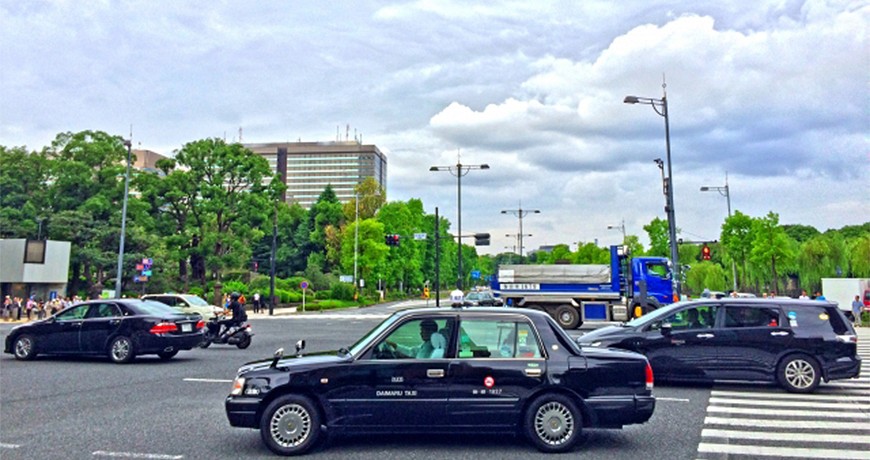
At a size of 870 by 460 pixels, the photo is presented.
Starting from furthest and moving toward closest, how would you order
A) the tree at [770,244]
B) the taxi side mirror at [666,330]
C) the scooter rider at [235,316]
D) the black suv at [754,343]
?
the tree at [770,244] → the scooter rider at [235,316] → the taxi side mirror at [666,330] → the black suv at [754,343]

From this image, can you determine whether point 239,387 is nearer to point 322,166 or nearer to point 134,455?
point 134,455

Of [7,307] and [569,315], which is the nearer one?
[569,315]

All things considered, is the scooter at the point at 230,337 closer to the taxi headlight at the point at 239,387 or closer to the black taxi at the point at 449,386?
Answer: the black taxi at the point at 449,386

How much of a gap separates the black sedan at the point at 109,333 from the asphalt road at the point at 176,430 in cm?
190

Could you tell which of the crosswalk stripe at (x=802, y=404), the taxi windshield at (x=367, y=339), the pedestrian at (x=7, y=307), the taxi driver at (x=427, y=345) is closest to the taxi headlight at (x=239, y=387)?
the taxi windshield at (x=367, y=339)

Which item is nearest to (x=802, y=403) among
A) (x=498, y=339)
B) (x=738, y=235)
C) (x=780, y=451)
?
(x=780, y=451)

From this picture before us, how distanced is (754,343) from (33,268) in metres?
43.7

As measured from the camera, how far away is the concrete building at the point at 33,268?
40.1 metres

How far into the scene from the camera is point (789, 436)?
744cm

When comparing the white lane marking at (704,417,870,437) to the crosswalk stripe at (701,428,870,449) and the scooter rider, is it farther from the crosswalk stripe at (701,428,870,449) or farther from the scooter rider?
the scooter rider

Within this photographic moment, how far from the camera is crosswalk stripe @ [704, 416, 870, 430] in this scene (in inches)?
313

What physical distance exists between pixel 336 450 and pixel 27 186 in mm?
56461

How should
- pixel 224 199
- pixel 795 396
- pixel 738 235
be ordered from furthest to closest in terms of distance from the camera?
pixel 224 199 < pixel 738 235 < pixel 795 396

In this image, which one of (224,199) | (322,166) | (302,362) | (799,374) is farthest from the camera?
(322,166)
